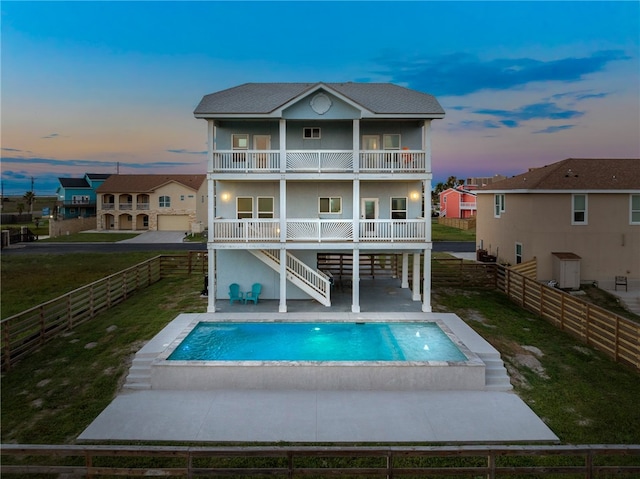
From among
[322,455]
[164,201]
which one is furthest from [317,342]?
[164,201]

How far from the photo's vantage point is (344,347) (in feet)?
45.2

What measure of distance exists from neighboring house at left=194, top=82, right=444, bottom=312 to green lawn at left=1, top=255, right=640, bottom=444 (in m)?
3.27

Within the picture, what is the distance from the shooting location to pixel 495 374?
39.8 feet

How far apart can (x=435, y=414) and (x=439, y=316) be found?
746 centimetres

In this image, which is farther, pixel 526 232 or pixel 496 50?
pixel 496 50

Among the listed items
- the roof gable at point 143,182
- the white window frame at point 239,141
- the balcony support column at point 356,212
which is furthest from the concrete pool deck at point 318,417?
the roof gable at point 143,182

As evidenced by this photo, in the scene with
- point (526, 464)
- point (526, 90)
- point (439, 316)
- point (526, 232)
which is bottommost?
point (526, 464)

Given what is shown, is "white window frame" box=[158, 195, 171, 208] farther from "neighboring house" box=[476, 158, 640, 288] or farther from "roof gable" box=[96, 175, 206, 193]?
"neighboring house" box=[476, 158, 640, 288]

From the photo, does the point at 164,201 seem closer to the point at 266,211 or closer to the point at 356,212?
the point at 266,211

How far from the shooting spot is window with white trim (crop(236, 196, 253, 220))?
2017 centimetres

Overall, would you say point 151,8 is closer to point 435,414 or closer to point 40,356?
point 40,356

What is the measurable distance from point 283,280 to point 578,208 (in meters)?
17.4

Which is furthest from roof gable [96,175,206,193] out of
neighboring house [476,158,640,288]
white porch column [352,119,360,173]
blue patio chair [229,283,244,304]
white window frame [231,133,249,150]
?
neighboring house [476,158,640,288]

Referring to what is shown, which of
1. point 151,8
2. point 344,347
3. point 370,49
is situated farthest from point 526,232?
point 151,8
